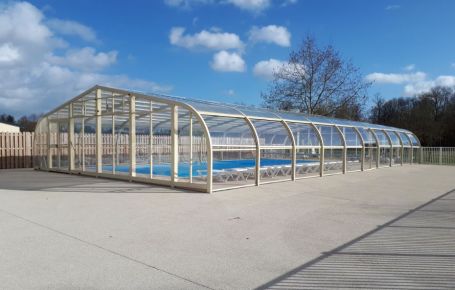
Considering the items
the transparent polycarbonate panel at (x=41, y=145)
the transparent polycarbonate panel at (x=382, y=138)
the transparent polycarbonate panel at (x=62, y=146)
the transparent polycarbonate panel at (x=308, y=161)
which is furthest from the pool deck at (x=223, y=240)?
the transparent polycarbonate panel at (x=382, y=138)

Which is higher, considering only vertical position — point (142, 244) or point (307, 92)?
point (307, 92)

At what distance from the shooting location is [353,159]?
18.7 m

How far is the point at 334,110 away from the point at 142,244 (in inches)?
993

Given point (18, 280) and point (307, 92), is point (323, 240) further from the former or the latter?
point (307, 92)

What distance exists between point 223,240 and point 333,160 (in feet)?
44.0

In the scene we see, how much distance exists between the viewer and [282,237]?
5949 millimetres

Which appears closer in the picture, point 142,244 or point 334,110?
point 142,244

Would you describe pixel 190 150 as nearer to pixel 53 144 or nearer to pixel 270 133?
pixel 270 133

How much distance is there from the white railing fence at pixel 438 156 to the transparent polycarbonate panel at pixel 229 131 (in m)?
14.6

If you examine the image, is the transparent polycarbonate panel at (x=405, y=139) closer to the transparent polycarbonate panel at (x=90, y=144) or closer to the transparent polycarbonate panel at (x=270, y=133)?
the transparent polycarbonate panel at (x=270, y=133)

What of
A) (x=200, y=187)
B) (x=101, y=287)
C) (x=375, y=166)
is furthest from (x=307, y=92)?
(x=101, y=287)

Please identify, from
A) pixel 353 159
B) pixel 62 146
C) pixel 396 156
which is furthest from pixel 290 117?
pixel 396 156

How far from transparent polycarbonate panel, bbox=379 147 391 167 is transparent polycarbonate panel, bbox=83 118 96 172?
1474 centimetres

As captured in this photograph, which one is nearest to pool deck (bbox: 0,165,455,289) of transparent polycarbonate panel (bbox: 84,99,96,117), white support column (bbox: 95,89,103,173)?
white support column (bbox: 95,89,103,173)
